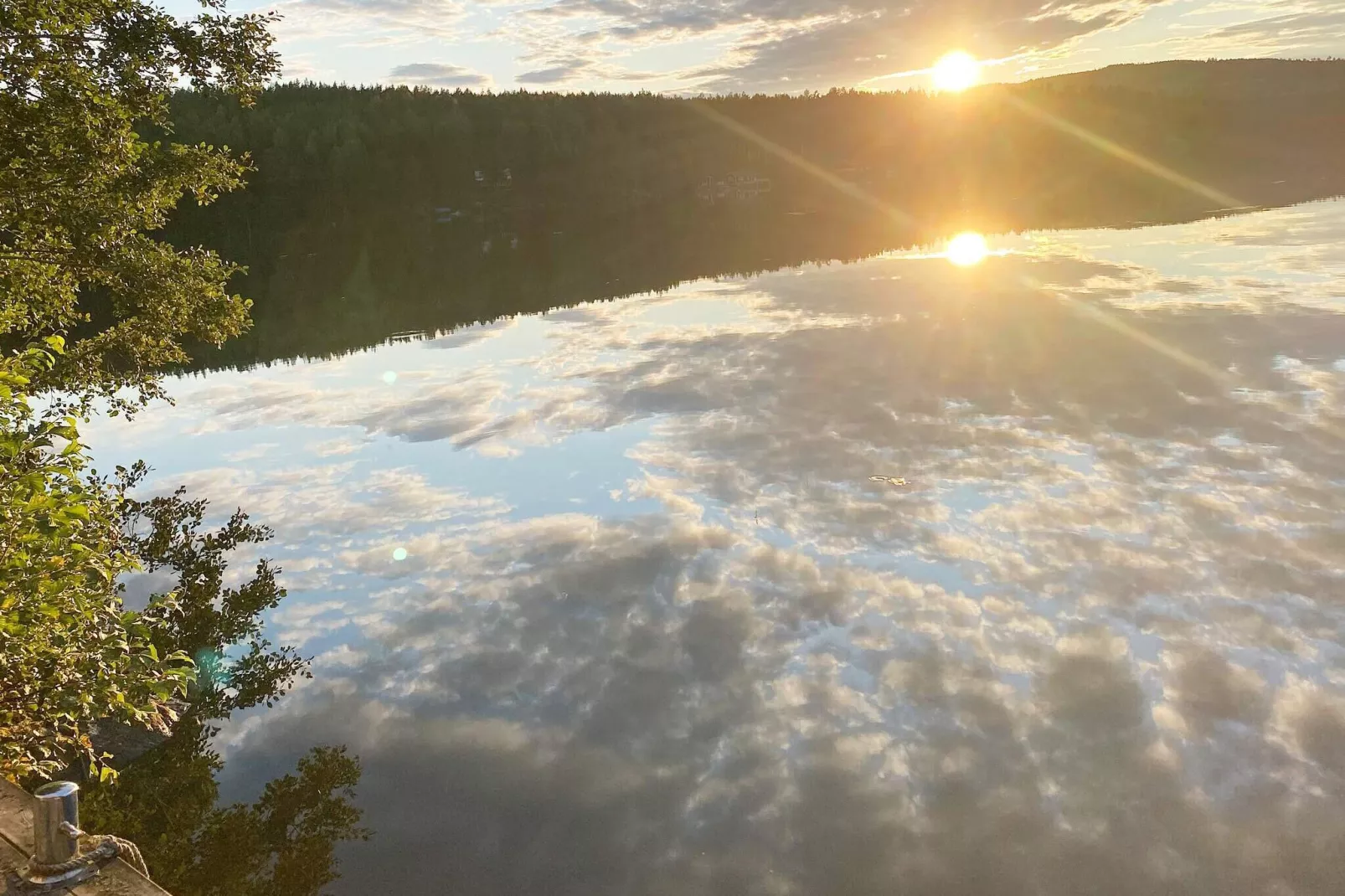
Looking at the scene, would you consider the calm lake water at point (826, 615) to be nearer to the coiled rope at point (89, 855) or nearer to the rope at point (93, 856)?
the rope at point (93, 856)

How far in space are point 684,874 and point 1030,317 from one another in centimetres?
4053

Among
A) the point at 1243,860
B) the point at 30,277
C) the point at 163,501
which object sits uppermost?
the point at 30,277

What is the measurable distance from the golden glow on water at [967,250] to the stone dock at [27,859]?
66.2m

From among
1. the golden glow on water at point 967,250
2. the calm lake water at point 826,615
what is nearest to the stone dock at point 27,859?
the calm lake water at point 826,615

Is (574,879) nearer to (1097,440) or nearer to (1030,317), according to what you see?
(1097,440)

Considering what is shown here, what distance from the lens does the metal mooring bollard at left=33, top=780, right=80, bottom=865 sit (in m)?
Answer: 6.96

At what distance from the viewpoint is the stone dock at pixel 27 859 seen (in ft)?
23.4

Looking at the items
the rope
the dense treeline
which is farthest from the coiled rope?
the dense treeline

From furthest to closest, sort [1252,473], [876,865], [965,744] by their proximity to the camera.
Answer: [1252,473], [965,744], [876,865]

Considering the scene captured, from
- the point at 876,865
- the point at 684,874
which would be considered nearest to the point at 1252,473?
the point at 876,865

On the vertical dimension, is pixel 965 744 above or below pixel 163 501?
below

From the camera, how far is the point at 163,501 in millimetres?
25562

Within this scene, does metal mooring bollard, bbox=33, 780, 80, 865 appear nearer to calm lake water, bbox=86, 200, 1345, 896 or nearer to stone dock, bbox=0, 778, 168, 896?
stone dock, bbox=0, 778, 168, 896

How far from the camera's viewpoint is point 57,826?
7.04 m
